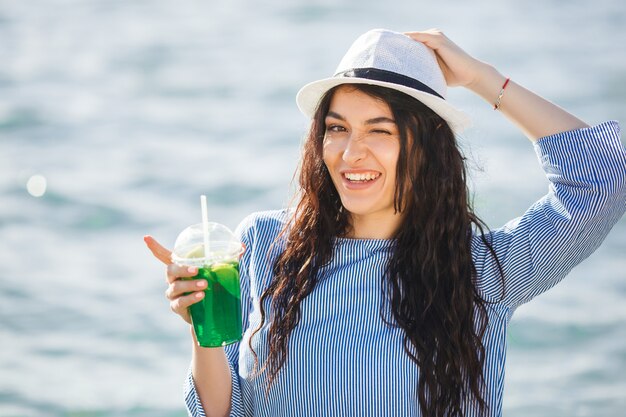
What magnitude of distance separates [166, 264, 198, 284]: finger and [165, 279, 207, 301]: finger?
0.01 m

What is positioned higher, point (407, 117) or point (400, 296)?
point (407, 117)

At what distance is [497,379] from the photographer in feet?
10.3

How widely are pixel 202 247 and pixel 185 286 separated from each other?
0.12 metres

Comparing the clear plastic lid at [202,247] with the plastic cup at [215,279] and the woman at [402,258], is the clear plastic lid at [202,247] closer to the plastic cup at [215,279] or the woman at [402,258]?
the plastic cup at [215,279]

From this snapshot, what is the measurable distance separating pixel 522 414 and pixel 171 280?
3278mm

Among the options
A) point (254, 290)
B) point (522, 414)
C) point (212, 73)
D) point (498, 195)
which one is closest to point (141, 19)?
point (212, 73)

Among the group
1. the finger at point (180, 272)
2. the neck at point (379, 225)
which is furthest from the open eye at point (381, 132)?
the finger at point (180, 272)

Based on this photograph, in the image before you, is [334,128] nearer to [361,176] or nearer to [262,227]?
[361,176]

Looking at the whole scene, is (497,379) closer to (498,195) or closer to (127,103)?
(498,195)

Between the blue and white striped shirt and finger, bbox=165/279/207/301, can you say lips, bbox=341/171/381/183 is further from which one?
finger, bbox=165/279/207/301

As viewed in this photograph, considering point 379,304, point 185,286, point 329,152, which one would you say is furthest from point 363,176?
point 185,286

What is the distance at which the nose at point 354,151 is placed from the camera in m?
3.12

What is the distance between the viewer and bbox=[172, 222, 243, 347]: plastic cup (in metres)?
2.74

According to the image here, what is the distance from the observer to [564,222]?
10.2ft
